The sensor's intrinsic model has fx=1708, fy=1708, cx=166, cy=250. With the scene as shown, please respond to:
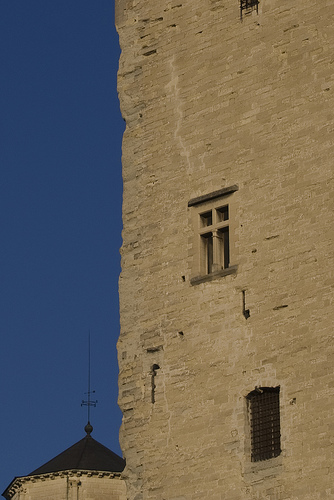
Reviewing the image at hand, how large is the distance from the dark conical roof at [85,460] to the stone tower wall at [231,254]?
22.7 metres

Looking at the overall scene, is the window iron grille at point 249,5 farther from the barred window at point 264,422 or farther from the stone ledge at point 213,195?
the barred window at point 264,422

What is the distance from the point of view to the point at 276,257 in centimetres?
2295

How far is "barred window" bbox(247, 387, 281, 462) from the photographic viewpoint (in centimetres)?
2239

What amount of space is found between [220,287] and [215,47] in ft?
12.0

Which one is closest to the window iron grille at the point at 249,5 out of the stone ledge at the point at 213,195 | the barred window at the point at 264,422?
the stone ledge at the point at 213,195

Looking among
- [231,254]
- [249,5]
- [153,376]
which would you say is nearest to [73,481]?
[153,376]

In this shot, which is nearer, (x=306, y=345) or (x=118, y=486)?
(x=306, y=345)

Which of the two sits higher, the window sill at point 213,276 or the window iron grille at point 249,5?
the window iron grille at point 249,5

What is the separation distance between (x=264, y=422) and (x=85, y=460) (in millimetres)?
25317

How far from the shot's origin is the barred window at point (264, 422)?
22391mm

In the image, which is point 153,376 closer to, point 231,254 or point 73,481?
point 231,254

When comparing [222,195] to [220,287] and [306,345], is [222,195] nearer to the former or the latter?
[220,287]

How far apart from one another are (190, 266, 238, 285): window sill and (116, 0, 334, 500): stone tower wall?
21 mm

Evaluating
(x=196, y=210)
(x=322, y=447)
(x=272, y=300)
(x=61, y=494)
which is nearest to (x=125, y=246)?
(x=196, y=210)
